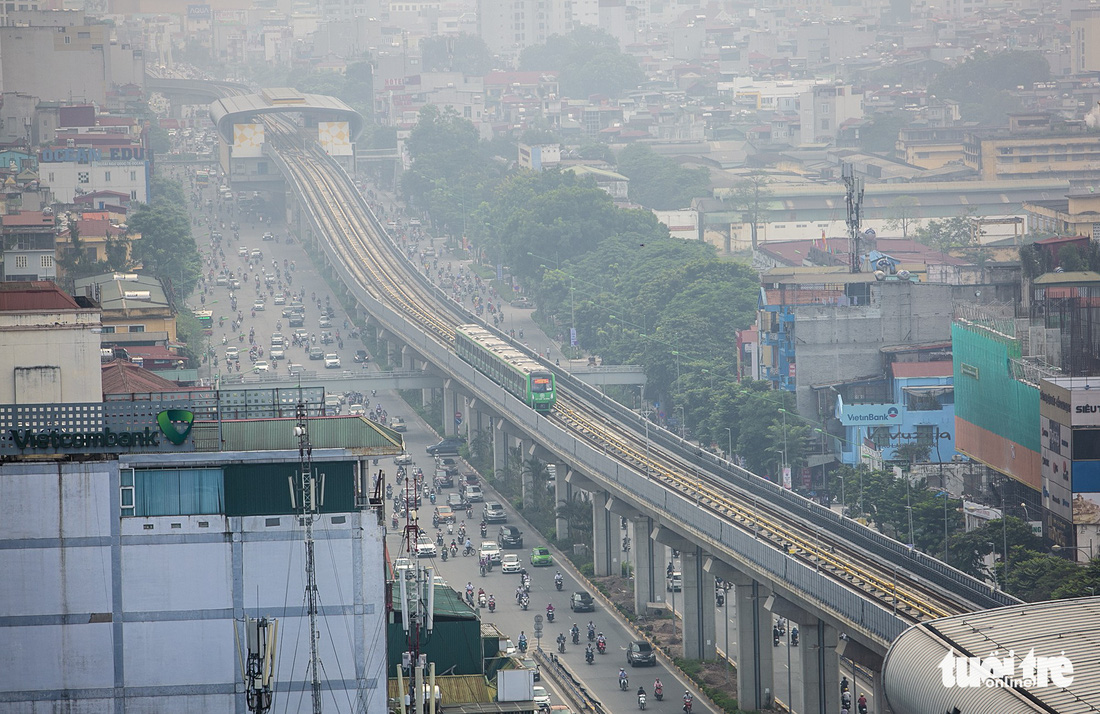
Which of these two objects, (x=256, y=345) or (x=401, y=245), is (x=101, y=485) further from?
(x=401, y=245)

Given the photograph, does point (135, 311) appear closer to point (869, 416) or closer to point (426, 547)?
point (426, 547)

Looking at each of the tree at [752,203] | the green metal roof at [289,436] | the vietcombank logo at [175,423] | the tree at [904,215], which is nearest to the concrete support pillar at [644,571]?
the green metal roof at [289,436]

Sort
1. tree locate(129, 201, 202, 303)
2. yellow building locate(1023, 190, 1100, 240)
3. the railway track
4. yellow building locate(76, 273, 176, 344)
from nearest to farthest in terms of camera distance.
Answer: the railway track, yellow building locate(76, 273, 176, 344), yellow building locate(1023, 190, 1100, 240), tree locate(129, 201, 202, 303)

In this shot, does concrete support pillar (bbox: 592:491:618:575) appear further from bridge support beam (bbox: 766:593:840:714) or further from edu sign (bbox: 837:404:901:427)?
bridge support beam (bbox: 766:593:840:714)

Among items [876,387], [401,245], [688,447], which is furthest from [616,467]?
[401,245]

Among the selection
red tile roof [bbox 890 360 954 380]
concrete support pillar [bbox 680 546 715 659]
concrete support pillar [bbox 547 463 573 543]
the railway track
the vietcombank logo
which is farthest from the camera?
red tile roof [bbox 890 360 954 380]

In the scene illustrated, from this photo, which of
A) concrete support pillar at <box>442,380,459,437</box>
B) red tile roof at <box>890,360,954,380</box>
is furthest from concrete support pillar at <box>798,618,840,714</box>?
concrete support pillar at <box>442,380,459,437</box>

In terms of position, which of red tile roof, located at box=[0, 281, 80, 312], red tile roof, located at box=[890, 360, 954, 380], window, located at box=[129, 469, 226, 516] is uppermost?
red tile roof, located at box=[0, 281, 80, 312]
